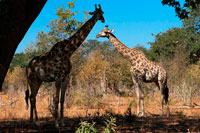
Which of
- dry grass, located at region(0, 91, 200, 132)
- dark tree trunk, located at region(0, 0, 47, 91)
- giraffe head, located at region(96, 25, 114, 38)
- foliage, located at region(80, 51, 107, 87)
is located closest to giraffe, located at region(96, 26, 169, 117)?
giraffe head, located at region(96, 25, 114, 38)

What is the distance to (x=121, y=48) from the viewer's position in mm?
9328

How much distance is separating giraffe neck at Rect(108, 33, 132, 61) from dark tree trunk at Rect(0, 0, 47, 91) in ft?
19.2

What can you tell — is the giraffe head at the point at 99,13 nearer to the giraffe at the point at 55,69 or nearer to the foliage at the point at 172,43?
the giraffe at the point at 55,69

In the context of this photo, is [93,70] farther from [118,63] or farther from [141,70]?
[141,70]

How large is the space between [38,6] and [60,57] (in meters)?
2.75

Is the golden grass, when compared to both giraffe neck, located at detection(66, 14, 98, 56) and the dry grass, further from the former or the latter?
giraffe neck, located at detection(66, 14, 98, 56)

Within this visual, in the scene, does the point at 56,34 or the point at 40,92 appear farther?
the point at 40,92

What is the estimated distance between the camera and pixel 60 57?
20.9ft

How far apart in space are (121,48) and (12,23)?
21.4 feet

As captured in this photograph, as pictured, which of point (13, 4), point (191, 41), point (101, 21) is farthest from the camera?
point (191, 41)

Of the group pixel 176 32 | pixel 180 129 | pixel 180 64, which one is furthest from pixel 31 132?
pixel 176 32

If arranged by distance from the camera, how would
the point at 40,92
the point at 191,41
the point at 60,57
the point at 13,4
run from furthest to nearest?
the point at 191,41 → the point at 40,92 → the point at 60,57 → the point at 13,4

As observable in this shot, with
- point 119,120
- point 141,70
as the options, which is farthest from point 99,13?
point 119,120

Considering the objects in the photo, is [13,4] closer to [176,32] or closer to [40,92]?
[40,92]
